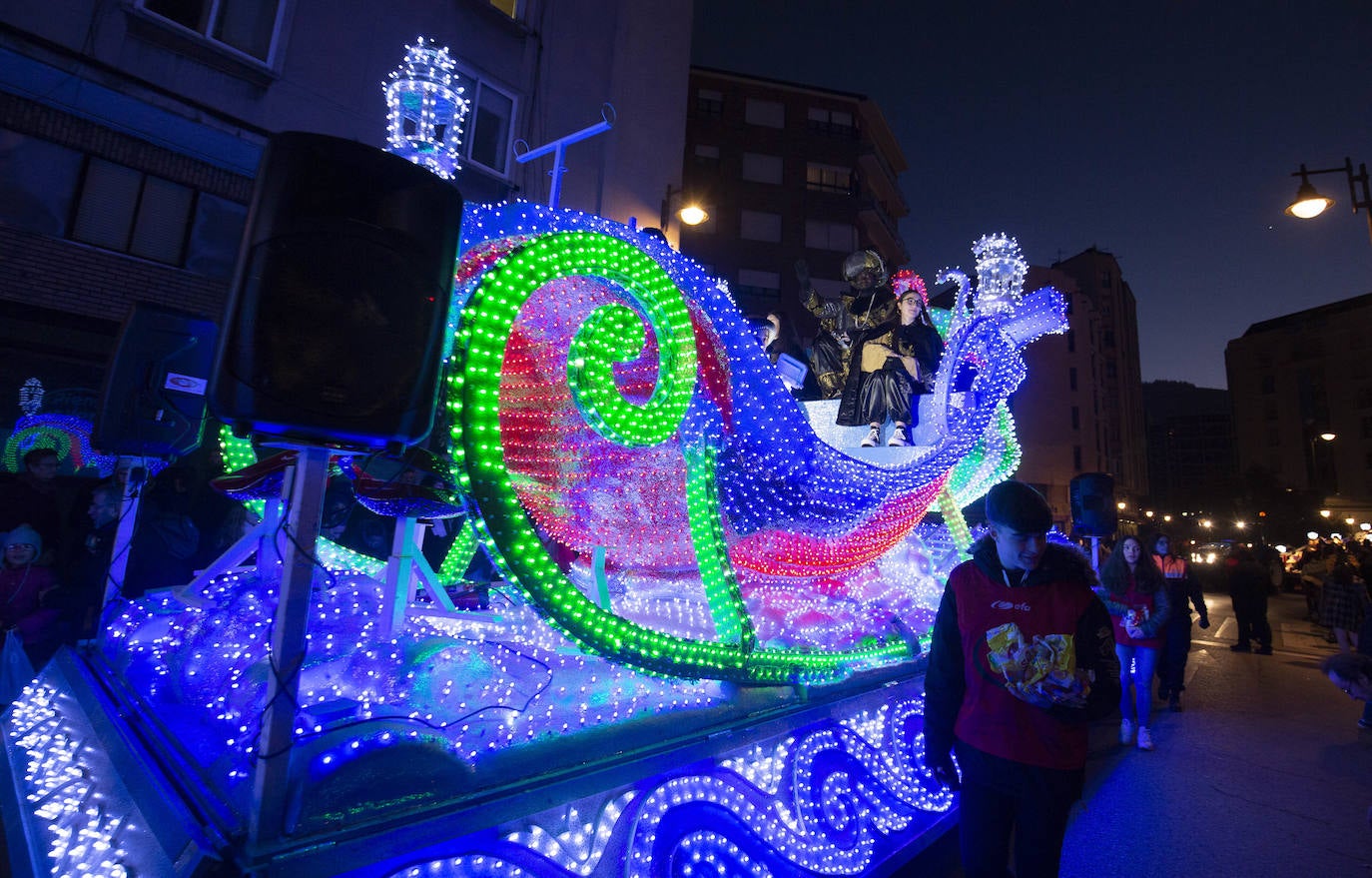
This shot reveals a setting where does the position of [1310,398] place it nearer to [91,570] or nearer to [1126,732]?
[1126,732]

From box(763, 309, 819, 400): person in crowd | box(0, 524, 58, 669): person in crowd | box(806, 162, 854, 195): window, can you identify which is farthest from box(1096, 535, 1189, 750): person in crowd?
box(806, 162, 854, 195): window

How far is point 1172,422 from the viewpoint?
74.6 metres

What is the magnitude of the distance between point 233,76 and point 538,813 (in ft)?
31.8

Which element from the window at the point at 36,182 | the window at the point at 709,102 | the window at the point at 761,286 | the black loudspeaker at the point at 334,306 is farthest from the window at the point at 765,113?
the black loudspeaker at the point at 334,306

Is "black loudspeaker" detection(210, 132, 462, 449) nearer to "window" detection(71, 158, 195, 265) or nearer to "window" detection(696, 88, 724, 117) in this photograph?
"window" detection(71, 158, 195, 265)

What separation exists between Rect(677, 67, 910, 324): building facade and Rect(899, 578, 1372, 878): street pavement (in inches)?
806

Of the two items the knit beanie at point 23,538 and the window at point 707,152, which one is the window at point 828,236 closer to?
the window at point 707,152

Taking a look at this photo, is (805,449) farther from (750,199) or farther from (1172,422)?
(1172,422)

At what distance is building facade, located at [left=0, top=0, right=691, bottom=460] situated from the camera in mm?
7109

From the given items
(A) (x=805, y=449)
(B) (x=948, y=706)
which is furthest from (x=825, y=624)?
(B) (x=948, y=706)

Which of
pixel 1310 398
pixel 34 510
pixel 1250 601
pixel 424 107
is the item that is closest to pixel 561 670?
pixel 424 107

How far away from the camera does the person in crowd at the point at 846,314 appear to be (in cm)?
506

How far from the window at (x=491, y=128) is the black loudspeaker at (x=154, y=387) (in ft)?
25.4

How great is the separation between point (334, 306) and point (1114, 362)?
151ft
